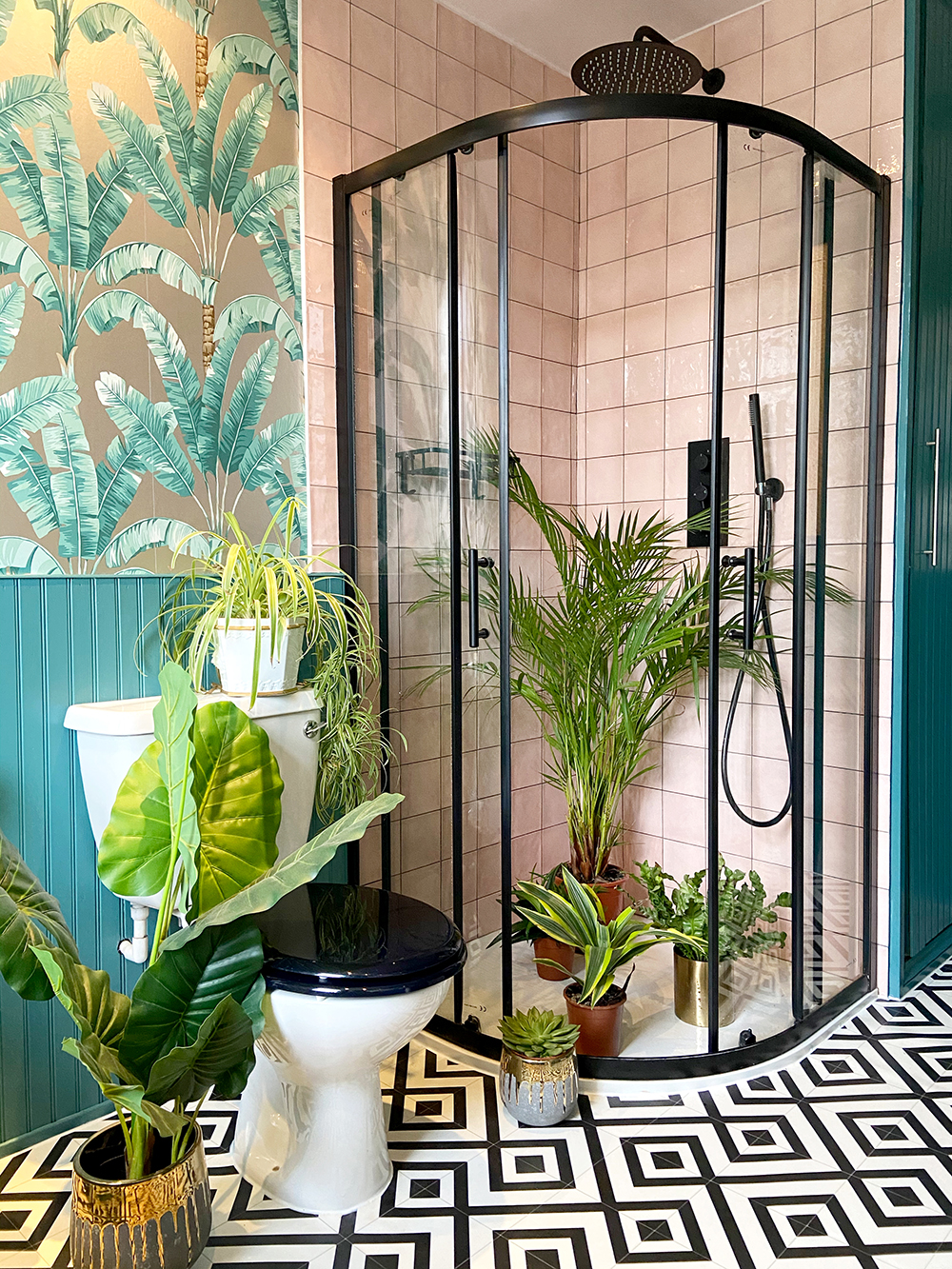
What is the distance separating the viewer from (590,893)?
2084 mm

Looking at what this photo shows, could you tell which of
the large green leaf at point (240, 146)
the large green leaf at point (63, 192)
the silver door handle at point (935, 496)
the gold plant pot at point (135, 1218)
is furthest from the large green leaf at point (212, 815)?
the silver door handle at point (935, 496)

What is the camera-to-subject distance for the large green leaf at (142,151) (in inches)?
72.2

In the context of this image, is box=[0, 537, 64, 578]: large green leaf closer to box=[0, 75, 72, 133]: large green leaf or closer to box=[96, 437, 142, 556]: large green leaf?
box=[96, 437, 142, 556]: large green leaf

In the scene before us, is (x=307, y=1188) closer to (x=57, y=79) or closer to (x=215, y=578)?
(x=215, y=578)

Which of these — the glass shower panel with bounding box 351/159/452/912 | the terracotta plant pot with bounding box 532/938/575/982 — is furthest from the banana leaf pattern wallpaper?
the terracotta plant pot with bounding box 532/938/575/982

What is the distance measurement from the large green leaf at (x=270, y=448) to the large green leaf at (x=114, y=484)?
26cm

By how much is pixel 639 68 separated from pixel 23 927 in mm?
2148

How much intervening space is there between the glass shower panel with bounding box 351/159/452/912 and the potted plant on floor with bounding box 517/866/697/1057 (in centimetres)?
28

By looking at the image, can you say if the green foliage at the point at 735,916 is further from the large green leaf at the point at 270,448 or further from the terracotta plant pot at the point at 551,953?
the large green leaf at the point at 270,448

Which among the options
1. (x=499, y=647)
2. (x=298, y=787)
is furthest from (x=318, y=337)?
(x=298, y=787)

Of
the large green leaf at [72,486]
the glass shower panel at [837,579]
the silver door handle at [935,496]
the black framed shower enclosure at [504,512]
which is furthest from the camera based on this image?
the silver door handle at [935,496]

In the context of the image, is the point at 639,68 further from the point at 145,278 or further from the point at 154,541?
the point at 154,541

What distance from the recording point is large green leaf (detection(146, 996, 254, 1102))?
1399mm

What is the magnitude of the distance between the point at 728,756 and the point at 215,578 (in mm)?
1211
